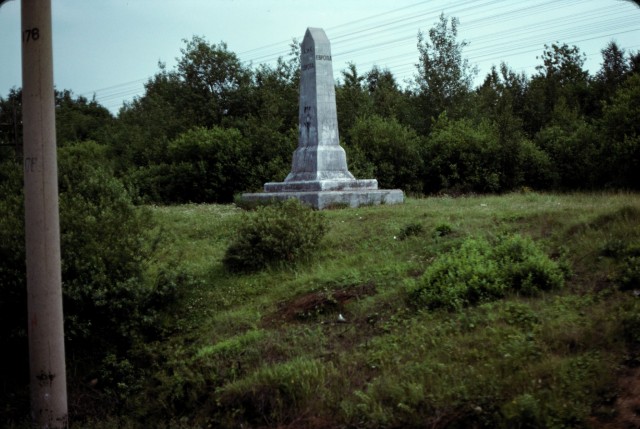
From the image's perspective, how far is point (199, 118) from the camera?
33438 millimetres

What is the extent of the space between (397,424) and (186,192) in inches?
784

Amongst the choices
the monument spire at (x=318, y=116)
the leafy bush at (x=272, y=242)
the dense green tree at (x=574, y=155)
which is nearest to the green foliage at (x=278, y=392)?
the leafy bush at (x=272, y=242)

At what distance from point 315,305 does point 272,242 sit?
2.02 meters

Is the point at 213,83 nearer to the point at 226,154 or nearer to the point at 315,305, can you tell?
the point at 226,154

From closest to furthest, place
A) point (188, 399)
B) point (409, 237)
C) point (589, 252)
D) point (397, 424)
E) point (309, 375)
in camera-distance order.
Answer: point (397, 424)
point (309, 375)
point (188, 399)
point (589, 252)
point (409, 237)

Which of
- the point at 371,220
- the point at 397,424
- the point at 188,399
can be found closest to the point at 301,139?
the point at 371,220

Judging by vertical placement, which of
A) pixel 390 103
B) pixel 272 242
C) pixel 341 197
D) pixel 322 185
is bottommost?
pixel 272 242

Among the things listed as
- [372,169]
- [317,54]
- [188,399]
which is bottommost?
[188,399]

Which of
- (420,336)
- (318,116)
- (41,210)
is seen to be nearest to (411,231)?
(420,336)

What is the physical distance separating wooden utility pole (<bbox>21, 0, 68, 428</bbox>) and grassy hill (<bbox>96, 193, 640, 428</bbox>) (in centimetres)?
107

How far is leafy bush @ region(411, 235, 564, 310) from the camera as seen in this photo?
6945mm

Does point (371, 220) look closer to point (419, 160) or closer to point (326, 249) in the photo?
point (326, 249)

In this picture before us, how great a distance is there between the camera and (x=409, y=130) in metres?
26.8

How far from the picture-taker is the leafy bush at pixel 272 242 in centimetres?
968
